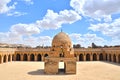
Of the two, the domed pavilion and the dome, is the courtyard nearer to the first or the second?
the domed pavilion

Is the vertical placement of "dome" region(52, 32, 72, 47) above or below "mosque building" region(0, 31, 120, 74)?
above

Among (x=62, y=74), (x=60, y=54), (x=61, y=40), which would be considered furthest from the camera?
(x=61, y=40)

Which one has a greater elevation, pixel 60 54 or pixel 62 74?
pixel 60 54

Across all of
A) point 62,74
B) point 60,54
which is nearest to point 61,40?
point 60,54

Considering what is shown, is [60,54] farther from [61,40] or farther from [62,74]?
[62,74]

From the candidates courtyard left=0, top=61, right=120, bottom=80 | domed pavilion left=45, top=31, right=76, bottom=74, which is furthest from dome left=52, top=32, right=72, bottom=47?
courtyard left=0, top=61, right=120, bottom=80

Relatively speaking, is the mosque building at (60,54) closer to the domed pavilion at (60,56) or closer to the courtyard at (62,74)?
the domed pavilion at (60,56)

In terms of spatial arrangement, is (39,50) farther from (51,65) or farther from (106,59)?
(51,65)

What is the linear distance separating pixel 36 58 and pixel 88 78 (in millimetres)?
24960

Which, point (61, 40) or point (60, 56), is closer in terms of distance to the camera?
point (60, 56)

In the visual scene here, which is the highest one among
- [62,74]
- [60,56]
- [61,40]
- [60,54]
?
[61,40]

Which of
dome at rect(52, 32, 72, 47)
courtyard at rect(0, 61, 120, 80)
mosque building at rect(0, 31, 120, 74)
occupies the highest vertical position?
dome at rect(52, 32, 72, 47)

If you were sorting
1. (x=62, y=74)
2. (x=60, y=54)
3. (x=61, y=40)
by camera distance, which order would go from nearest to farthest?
1. (x=62, y=74)
2. (x=60, y=54)
3. (x=61, y=40)

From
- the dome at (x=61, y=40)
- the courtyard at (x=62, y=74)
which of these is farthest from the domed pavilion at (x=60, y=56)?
the courtyard at (x=62, y=74)
